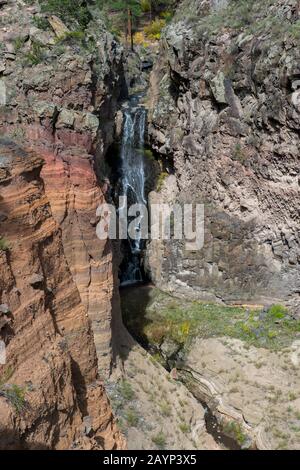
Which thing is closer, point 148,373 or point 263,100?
point 148,373

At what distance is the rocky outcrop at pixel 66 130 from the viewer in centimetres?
1576

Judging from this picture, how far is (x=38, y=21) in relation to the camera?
18141 mm

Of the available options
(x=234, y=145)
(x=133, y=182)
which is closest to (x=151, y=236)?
(x=133, y=182)

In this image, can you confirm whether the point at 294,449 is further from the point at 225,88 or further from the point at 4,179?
the point at 225,88

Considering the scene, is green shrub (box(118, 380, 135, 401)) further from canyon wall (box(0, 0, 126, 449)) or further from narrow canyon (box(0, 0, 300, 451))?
canyon wall (box(0, 0, 126, 449))

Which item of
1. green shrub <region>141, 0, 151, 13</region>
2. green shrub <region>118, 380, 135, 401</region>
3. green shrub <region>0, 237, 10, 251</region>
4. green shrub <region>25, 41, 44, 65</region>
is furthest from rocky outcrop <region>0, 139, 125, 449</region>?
green shrub <region>141, 0, 151, 13</region>

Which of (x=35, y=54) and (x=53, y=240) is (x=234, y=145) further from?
(x=53, y=240)

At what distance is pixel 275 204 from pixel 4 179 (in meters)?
19.0

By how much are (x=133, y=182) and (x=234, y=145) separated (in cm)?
827

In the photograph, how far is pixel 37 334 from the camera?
8.00 metres

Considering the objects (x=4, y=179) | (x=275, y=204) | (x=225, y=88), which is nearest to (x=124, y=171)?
(x=225, y=88)

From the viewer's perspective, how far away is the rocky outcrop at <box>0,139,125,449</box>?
7.19m

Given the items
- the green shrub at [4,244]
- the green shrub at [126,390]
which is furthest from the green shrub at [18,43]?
the green shrub at [126,390]

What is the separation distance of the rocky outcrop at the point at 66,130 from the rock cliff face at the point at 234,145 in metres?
10.2
